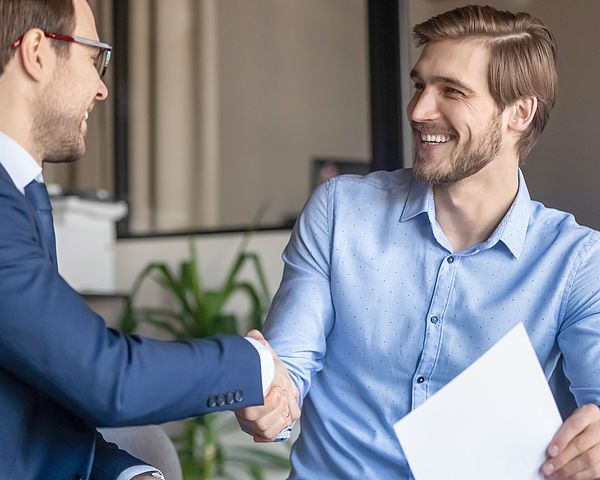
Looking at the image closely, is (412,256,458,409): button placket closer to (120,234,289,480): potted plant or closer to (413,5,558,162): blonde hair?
(413,5,558,162): blonde hair

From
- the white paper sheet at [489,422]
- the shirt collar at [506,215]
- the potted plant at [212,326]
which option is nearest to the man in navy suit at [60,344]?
the white paper sheet at [489,422]

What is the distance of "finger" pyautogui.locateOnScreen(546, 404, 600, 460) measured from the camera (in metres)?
1.44

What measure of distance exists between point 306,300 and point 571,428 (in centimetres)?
56

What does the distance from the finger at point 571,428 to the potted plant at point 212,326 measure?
2246mm

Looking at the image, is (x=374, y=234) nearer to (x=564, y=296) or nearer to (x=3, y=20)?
(x=564, y=296)

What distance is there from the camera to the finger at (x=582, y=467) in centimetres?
145

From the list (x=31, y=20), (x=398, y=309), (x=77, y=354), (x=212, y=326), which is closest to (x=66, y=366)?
(x=77, y=354)

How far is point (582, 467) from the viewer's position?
4.77ft

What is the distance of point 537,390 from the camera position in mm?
1425

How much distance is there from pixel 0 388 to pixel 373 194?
868mm

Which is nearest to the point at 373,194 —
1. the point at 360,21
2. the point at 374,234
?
the point at 374,234

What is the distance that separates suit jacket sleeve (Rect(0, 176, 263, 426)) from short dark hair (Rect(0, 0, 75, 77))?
0.26 m

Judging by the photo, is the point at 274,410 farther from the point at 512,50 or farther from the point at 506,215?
the point at 512,50

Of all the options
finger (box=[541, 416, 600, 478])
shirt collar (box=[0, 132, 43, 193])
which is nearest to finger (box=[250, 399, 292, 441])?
finger (box=[541, 416, 600, 478])
